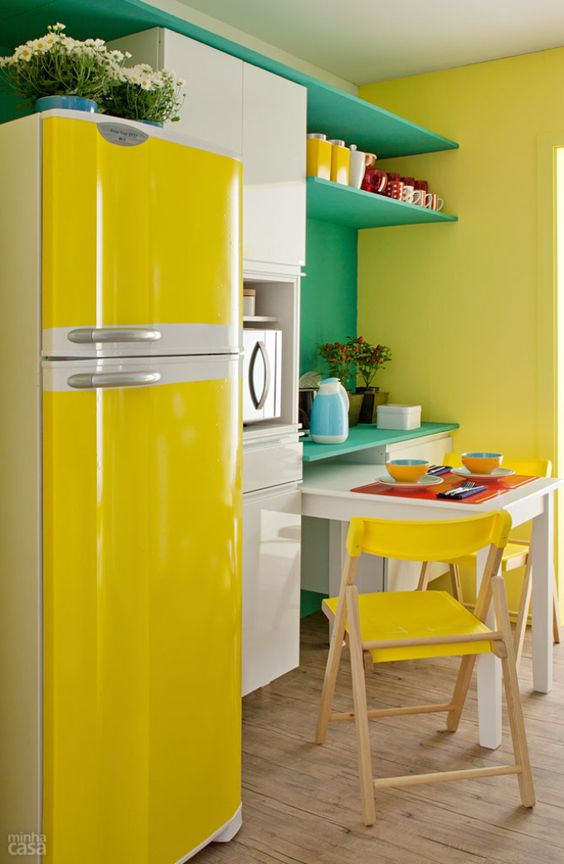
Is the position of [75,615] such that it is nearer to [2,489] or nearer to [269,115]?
[2,489]

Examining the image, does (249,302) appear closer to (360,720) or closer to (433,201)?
(360,720)

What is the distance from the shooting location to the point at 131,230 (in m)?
1.86

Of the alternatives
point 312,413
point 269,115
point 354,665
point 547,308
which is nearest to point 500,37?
point 547,308

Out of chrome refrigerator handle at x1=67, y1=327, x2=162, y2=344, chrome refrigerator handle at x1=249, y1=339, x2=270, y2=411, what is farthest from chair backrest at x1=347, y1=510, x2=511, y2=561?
chrome refrigerator handle at x1=67, y1=327, x2=162, y2=344

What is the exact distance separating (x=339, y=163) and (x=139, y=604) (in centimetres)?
208

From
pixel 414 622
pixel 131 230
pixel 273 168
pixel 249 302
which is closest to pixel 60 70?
pixel 131 230

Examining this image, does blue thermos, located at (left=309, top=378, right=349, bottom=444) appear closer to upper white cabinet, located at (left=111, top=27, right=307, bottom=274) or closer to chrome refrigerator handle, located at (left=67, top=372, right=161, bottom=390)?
upper white cabinet, located at (left=111, top=27, right=307, bottom=274)

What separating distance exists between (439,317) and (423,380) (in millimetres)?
326

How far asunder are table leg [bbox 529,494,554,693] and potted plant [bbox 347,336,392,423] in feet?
4.01

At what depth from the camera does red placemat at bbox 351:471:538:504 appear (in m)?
2.92

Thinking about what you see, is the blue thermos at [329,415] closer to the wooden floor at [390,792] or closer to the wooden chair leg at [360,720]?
the wooden floor at [390,792]

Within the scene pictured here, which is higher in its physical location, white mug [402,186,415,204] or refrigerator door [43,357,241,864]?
white mug [402,186,415,204]

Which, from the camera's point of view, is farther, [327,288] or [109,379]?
[327,288]

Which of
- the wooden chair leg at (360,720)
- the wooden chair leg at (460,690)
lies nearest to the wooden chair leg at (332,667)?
the wooden chair leg at (360,720)
